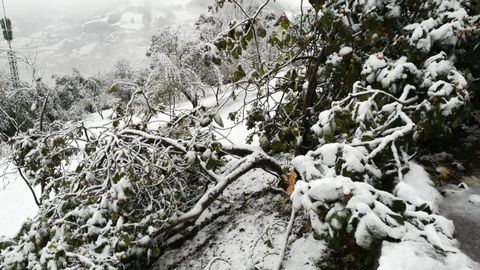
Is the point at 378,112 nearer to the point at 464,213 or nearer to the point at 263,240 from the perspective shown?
the point at 464,213

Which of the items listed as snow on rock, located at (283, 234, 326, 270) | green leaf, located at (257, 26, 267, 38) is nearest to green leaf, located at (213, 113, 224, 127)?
green leaf, located at (257, 26, 267, 38)

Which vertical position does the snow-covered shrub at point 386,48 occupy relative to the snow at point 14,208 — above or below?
below

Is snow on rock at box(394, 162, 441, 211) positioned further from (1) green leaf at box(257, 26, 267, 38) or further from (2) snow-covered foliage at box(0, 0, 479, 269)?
(1) green leaf at box(257, 26, 267, 38)

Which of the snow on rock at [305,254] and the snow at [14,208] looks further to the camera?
the snow at [14,208]

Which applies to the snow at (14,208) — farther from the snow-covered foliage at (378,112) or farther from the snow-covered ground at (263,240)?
the snow-covered foliage at (378,112)

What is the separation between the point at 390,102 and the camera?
294 cm

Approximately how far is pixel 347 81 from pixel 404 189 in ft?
5.58

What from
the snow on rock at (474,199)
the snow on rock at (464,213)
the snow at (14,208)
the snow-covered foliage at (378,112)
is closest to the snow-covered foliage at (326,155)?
the snow-covered foliage at (378,112)

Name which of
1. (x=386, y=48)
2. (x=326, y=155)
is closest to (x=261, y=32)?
(x=386, y=48)

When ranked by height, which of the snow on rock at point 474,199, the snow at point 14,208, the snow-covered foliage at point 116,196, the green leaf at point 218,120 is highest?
the snow at point 14,208

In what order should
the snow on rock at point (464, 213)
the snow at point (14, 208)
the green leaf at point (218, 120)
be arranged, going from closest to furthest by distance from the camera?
the snow on rock at point (464, 213) → the green leaf at point (218, 120) → the snow at point (14, 208)

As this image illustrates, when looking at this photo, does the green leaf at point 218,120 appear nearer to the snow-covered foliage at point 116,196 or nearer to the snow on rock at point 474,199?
the snow-covered foliage at point 116,196

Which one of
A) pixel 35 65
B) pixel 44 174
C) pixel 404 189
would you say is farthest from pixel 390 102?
pixel 35 65

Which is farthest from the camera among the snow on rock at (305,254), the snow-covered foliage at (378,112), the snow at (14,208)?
the snow at (14,208)
